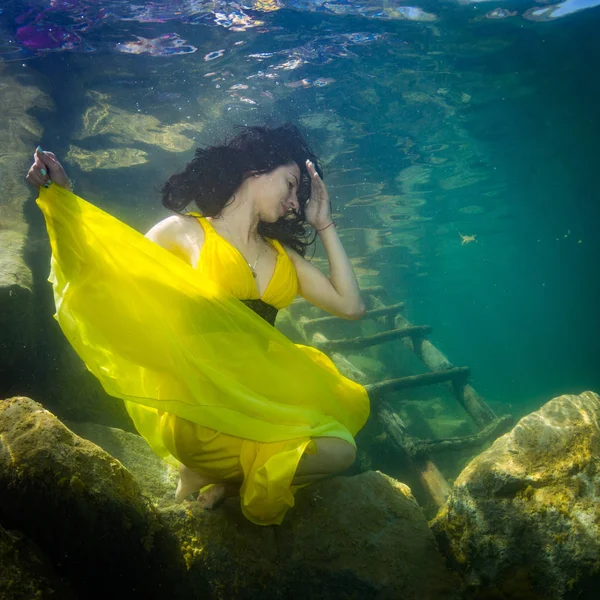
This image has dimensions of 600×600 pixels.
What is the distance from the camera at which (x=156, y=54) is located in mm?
8250

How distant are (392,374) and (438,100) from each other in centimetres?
1230

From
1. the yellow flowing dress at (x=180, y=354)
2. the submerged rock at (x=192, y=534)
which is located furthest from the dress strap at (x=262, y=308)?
the submerged rock at (x=192, y=534)

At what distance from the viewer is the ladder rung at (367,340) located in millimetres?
Answer: 9820

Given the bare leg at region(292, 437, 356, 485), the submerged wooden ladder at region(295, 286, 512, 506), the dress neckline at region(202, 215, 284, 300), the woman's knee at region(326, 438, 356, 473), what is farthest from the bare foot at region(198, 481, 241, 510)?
the submerged wooden ladder at region(295, 286, 512, 506)

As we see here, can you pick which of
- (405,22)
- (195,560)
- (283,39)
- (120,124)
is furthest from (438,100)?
(195,560)

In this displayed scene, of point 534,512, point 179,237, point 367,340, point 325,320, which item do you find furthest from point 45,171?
point 325,320

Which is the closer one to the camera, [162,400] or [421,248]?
[162,400]

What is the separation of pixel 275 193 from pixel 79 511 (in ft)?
8.93

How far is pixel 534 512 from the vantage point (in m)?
2.52

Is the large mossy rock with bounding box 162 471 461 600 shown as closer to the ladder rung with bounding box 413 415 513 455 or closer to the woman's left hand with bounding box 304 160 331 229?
the woman's left hand with bounding box 304 160 331 229

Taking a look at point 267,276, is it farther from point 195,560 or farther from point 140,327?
point 195,560

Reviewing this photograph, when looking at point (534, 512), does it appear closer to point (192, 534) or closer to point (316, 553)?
point (316, 553)

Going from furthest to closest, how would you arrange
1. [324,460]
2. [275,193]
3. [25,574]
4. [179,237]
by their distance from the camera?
[275,193] → [179,237] → [324,460] → [25,574]

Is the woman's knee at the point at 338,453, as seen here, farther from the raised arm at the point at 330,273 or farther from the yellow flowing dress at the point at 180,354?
the raised arm at the point at 330,273
